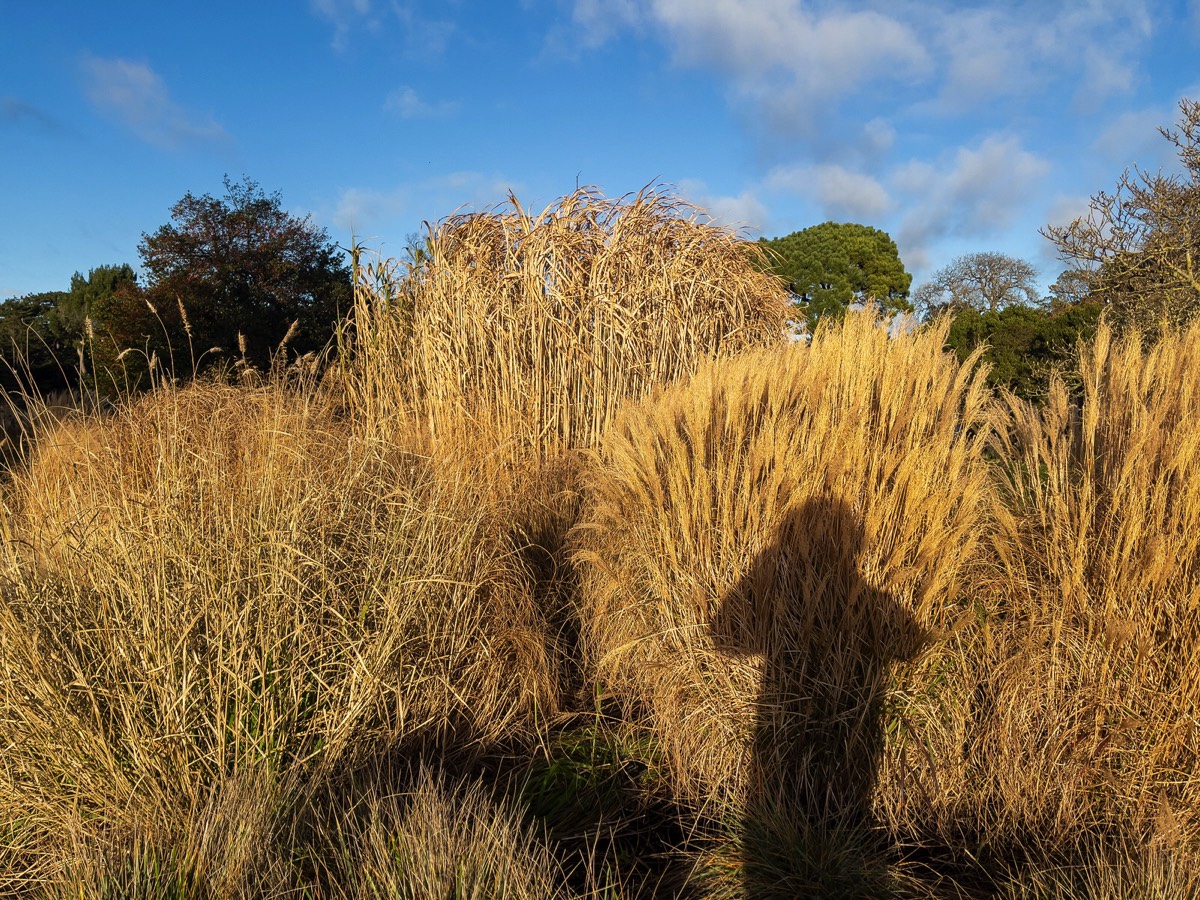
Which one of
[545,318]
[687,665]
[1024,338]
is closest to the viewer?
[687,665]

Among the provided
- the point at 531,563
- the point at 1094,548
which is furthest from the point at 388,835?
the point at 1094,548

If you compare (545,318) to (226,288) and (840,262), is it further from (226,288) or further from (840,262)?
(840,262)

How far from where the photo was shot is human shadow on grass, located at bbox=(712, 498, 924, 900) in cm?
287

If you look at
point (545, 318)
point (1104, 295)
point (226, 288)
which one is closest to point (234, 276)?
point (226, 288)

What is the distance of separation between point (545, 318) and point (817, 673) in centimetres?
335

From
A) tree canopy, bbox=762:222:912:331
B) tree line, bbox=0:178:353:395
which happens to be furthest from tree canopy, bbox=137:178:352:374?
Result: tree canopy, bbox=762:222:912:331

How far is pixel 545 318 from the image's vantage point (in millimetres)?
5492

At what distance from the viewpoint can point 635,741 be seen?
356cm

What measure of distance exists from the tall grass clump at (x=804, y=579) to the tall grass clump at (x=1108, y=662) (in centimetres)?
23

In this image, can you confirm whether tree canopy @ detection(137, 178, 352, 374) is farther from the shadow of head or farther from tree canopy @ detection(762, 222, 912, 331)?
tree canopy @ detection(762, 222, 912, 331)

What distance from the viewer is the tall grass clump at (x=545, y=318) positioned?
551 cm

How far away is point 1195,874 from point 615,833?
192 cm

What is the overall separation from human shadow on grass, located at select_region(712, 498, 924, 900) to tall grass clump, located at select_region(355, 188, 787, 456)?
2603mm

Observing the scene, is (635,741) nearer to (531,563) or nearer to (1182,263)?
(531,563)
